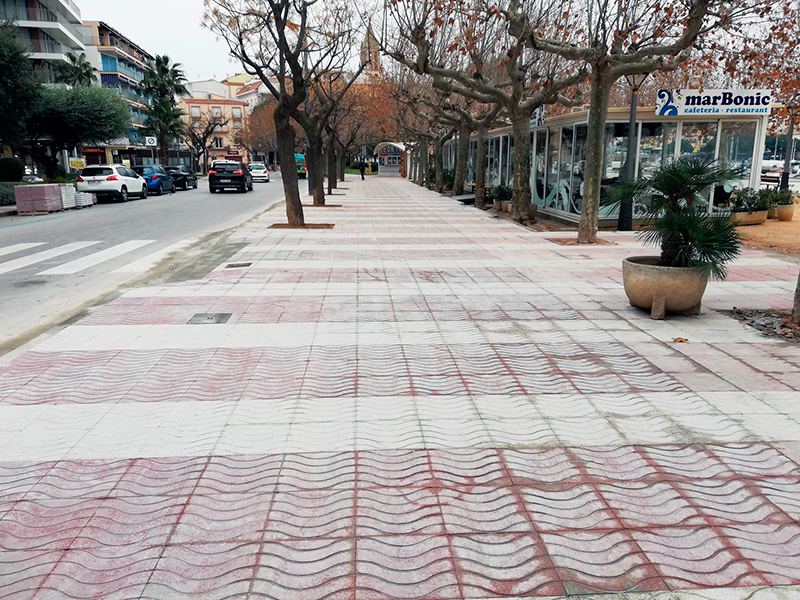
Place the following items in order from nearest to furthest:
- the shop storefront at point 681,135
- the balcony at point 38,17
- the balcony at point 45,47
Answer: the shop storefront at point 681,135
the balcony at point 38,17
the balcony at point 45,47

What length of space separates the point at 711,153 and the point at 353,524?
52.2 feet

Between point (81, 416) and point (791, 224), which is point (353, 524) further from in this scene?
point (791, 224)

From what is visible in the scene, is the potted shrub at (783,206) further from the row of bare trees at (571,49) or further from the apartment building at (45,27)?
the apartment building at (45,27)

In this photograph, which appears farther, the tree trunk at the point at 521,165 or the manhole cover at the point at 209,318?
the tree trunk at the point at 521,165

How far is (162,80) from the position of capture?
60125mm

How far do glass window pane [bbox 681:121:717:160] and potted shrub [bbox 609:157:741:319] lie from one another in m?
9.95

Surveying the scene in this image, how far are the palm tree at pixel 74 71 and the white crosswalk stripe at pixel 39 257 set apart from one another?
42.2 m

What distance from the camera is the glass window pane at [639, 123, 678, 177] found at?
52.9 feet

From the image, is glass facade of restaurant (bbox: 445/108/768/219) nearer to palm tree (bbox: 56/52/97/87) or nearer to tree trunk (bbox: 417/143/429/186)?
tree trunk (bbox: 417/143/429/186)

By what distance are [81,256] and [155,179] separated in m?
23.9

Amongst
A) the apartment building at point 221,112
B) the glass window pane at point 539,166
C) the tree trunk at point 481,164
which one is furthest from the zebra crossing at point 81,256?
the apartment building at point 221,112

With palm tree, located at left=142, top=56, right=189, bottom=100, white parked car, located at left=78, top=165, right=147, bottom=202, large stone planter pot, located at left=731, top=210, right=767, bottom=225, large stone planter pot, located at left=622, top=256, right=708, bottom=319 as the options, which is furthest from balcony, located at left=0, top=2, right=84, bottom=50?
large stone planter pot, located at left=622, top=256, right=708, bottom=319

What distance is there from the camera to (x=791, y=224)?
16.8 m

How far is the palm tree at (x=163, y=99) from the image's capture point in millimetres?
58719
